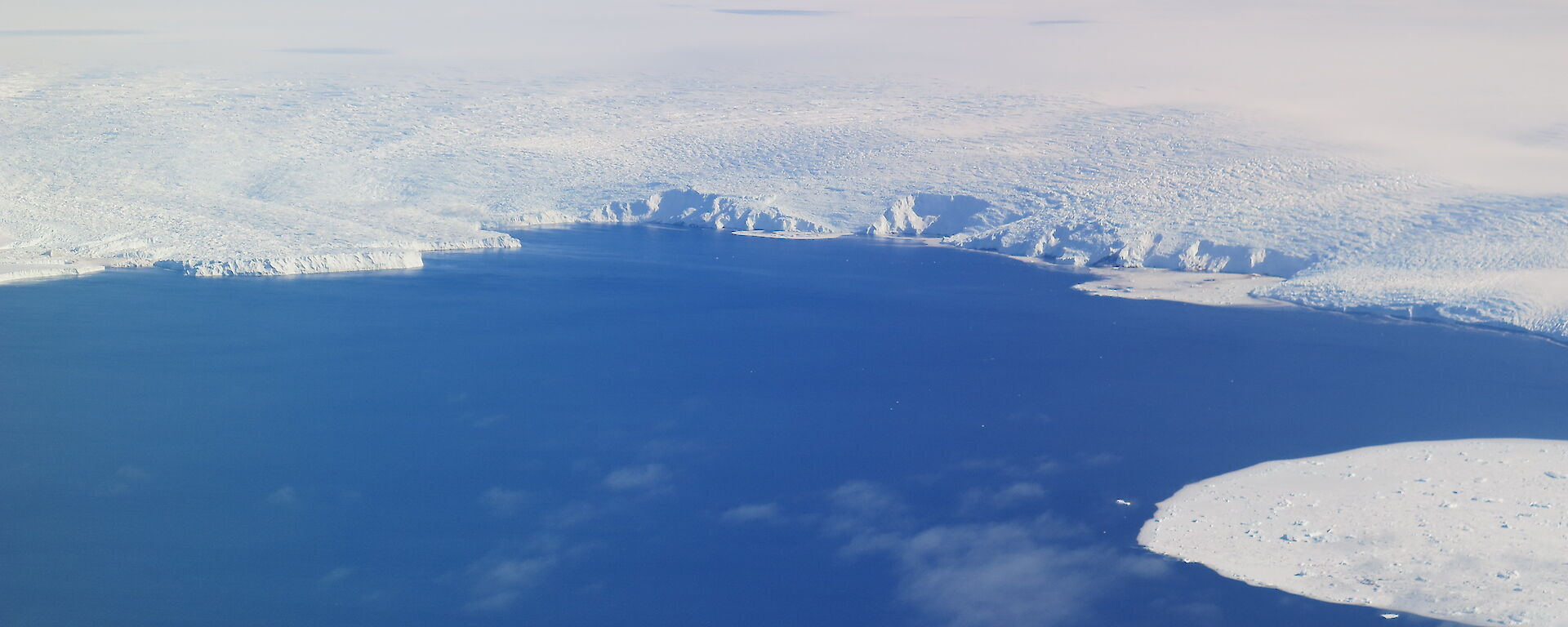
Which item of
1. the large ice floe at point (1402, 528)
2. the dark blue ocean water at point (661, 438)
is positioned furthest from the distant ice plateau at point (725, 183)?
the large ice floe at point (1402, 528)

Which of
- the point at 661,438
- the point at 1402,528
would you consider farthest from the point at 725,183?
the point at 1402,528

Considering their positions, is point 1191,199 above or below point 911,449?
above

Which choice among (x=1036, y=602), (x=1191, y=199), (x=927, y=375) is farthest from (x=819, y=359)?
(x=1191, y=199)

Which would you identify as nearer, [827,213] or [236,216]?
[236,216]

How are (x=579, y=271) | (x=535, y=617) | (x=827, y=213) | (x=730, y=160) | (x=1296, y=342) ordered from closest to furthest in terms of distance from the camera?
(x=535, y=617) → (x=1296, y=342) → (x=579, y=271) → (x=827, y=213) → (x=730, y=160)

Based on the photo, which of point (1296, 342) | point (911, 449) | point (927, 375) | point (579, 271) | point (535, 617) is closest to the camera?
point (535, 617)

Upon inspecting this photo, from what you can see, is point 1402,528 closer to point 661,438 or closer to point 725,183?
point 661,438

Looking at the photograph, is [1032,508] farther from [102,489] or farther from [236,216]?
[236,216]

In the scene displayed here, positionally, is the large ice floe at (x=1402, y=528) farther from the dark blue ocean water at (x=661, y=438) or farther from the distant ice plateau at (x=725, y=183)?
the distant ice plateau at (x=725, y=183)
